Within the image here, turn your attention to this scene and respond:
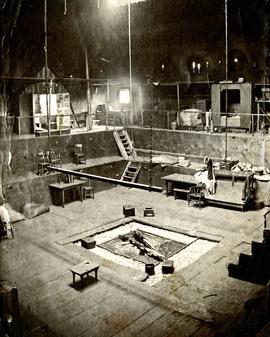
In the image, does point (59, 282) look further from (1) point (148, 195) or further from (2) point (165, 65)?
(2) point (165, 65)

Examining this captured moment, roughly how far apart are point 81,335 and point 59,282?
8.32ft

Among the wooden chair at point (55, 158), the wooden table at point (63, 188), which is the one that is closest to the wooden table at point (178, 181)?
the wooden table at point (63, 188)

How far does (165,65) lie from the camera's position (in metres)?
26.1

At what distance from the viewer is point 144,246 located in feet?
41.5

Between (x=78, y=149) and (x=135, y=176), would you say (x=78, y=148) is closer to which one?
(x=78, y=149)

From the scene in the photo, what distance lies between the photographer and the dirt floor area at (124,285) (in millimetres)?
8211

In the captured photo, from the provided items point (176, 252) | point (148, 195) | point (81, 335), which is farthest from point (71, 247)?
point (148, 195)

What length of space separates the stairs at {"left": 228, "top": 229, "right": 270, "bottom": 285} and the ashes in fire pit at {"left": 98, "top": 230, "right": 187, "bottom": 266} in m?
2.35

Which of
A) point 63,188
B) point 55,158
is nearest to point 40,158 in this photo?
point 55,158

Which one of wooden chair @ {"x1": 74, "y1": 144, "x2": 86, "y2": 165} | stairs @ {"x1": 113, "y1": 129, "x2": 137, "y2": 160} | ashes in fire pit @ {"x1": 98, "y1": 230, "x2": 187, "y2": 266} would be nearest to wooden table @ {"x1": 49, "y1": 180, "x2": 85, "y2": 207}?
wooden chair @ {"x1": 74, "y1": 144, "x2": 86, "y2": 165}

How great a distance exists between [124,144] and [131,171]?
213 cm

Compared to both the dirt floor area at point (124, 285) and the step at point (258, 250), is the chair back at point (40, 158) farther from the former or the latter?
the step at point (258, 250)

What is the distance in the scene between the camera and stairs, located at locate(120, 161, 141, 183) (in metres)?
20.3

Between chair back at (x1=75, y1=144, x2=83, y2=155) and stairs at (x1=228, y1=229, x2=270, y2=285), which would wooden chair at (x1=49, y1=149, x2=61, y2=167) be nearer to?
chair back at (x1=75, y1=144, x2=83, y2=155)
